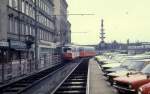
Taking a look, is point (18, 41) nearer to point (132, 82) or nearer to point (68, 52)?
point (68, 52)

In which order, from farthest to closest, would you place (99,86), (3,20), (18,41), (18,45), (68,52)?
1. (68,52)
2. (18,41)
3. (18,45)
4. (3,20)
5. (99,86)

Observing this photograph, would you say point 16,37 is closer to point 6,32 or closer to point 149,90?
point 6,32

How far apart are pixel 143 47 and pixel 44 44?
86316 mm

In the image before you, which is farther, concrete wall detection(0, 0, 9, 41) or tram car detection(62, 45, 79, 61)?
tram car detection(62, 45, 79, 61)

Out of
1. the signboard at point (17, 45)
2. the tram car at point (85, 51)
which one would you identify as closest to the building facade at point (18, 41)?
the signboard at point (17, 45)

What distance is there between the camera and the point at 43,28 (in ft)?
241

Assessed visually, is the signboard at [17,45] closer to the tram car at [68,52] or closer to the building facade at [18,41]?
the building facade at [18,41]

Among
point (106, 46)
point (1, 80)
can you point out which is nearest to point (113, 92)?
point (1, 80)

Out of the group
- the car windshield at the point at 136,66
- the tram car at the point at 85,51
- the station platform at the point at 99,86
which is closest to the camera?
the car windshield at the point at 136,66

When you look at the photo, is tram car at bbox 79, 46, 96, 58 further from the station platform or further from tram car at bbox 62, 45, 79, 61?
the station platform

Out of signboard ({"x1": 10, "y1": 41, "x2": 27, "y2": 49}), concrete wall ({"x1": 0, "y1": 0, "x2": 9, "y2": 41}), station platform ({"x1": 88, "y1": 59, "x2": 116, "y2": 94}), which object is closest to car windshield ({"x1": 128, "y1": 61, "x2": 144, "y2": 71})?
station platform ({"x1": 88, "y1": 59, "x2": 116, "y2": 94})

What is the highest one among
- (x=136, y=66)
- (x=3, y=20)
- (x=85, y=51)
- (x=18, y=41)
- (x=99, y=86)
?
(x=3, y=20)

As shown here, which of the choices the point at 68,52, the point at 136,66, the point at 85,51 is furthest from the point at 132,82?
the point at 85,51

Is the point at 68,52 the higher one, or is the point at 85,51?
the point at 85,51
